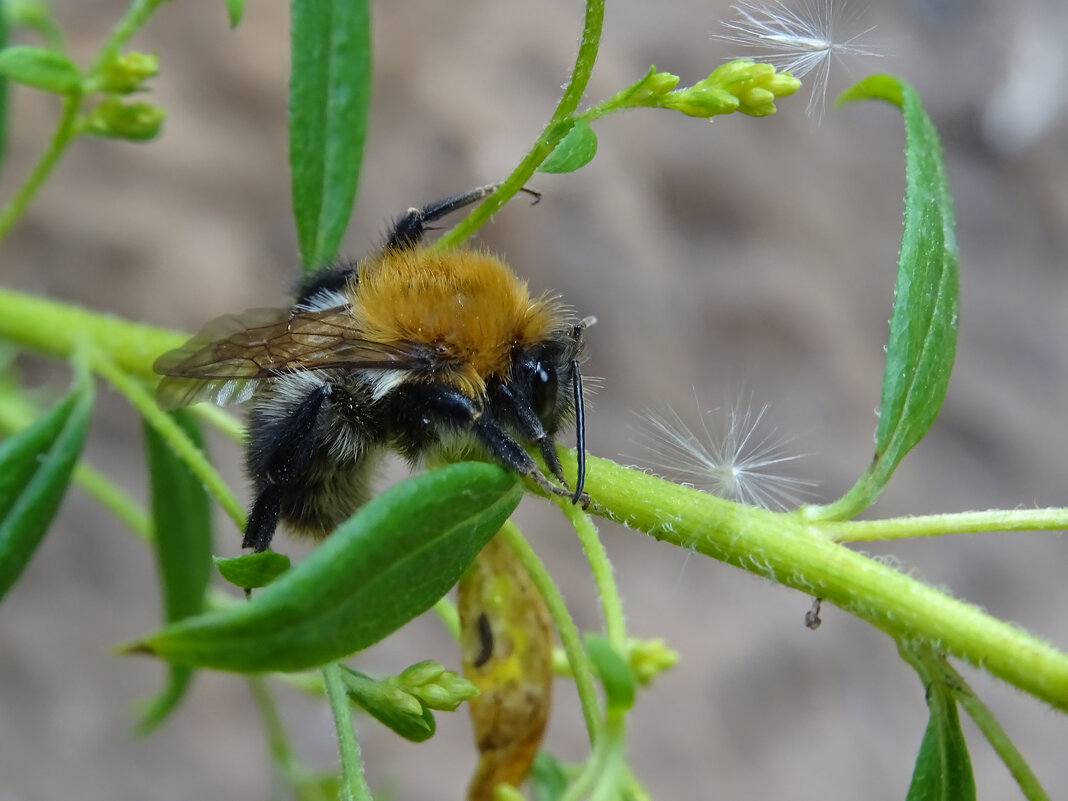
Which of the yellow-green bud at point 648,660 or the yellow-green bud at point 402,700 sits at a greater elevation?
the yellow-green bud at point 402,700

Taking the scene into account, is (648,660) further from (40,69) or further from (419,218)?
(40,69)

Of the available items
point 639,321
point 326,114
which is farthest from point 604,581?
point 639,321

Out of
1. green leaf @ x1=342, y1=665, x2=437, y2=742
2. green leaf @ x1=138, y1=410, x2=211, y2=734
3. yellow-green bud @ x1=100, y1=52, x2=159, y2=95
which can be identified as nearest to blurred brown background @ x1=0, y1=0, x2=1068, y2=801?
green leaf @ x1=138, y1=410, x2=211, y2=734

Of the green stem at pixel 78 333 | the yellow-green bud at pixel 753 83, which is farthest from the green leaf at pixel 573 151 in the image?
the green stem at pixel 78 333

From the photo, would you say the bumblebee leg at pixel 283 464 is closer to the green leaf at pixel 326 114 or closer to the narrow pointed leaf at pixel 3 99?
the green leaf at pixel 326 114

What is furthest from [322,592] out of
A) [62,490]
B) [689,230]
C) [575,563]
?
[689,230]

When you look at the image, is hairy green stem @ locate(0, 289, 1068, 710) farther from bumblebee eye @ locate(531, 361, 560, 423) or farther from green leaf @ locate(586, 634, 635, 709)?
green leaf @ locate(586, 634, 635, 709)
